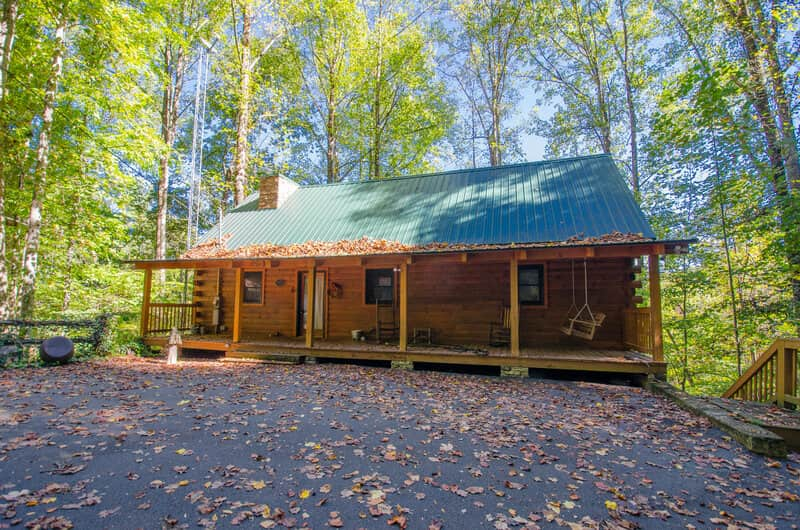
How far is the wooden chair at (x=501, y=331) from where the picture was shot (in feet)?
29.0

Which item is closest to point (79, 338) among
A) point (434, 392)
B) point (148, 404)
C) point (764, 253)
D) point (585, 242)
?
point (148, 404)

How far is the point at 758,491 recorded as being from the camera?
3131mm

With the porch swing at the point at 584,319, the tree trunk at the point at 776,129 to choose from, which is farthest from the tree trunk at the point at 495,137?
the porch swing at the point at 584,319

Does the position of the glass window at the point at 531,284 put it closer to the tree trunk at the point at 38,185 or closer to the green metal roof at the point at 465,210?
the green metal roof at the point at 465,210

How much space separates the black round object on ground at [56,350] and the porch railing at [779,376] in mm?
12243

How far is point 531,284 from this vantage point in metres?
9.18

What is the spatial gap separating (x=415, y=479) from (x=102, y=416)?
3978 mm

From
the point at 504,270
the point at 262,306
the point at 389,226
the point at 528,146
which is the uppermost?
the point at 528,146

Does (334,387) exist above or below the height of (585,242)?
below

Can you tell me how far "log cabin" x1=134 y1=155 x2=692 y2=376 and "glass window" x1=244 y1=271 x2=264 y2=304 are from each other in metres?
0.04

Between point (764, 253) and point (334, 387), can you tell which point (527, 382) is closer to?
point (334, 387)

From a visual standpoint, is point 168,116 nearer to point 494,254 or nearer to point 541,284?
point 494,254

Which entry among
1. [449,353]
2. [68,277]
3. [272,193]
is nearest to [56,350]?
[68,277]

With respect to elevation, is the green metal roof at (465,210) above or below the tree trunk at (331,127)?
below
